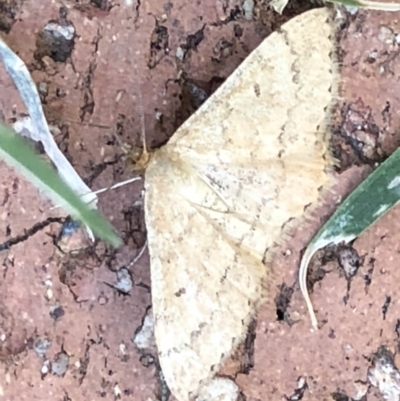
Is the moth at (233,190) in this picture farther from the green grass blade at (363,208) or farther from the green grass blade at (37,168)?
the green grass blade at (37,168)

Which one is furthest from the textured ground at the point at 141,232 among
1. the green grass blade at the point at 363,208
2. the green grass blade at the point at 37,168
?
the green grass blade at the point at 37,168

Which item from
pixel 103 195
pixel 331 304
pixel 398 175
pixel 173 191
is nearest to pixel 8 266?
pixel 103 195

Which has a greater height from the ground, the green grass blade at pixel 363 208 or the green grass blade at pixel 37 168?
the green grass blade at pixel 37 168

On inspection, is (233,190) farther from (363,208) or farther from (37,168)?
(37,168)

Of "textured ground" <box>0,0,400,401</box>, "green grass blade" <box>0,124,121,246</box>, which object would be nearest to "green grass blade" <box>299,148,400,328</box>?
"textured ground" <box>0,0,400,401</box>

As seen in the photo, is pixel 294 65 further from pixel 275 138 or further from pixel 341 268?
pixel 341 268

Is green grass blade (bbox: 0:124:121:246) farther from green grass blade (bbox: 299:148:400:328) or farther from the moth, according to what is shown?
green grass blade (bbox: 299:148:400:328)

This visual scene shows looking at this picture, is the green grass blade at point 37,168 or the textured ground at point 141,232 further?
the textured ground at point 141,232
